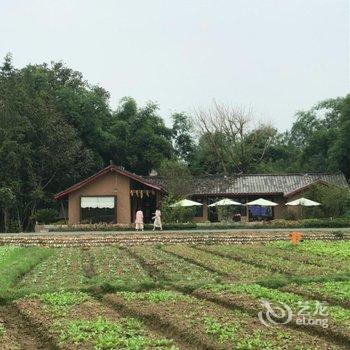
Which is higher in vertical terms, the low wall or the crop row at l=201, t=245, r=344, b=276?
the low wall

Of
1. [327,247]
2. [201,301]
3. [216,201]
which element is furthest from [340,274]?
[216,201]

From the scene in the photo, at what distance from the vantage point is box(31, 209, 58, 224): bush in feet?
163

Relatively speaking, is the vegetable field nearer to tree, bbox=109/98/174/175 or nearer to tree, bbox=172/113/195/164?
tree, bbox=109/98/174/175

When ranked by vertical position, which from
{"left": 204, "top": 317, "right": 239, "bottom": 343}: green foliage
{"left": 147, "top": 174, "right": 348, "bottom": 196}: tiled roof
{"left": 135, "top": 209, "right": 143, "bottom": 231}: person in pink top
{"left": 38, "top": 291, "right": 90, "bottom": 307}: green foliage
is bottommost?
{"left": 204, "top": 317, "right": 239, "bottom": 343}: green foliage

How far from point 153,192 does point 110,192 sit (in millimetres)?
3460

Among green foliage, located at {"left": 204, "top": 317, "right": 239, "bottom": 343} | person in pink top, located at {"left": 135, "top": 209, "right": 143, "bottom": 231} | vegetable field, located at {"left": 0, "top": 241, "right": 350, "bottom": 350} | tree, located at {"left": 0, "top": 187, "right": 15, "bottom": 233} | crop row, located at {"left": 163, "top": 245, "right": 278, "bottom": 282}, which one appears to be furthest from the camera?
tree, located at {"left": 0, "top": 187, "right": 15, "bottom": 233}

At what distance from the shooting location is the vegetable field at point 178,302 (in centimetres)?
945

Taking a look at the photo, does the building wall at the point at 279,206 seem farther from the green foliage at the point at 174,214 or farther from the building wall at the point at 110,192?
the building wall at the point at 110,192

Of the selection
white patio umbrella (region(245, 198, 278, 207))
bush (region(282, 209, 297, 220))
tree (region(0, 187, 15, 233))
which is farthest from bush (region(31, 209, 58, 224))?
bush (region(282, 209, 297, 220))

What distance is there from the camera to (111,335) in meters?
9.52

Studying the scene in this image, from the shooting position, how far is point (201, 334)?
962 cm

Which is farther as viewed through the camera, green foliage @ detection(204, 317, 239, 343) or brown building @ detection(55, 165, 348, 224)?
brown building @ detection(55, 165, 348, 224)

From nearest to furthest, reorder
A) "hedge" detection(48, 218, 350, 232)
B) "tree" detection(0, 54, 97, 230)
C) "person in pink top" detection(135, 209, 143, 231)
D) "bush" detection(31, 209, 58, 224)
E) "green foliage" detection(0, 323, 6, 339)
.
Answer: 1. "green foliage" detection(0, 323, 6, 339)
2. "hedge" detection(48, 218, 350, 232)
3. "person in pink top" detection(135, 209, 143, 231)
4. "bush" detection(31, 209, 58, 224)
5. "tree" detection(0, 54, 97, 230)

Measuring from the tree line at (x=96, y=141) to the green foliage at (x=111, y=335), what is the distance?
3820cm
